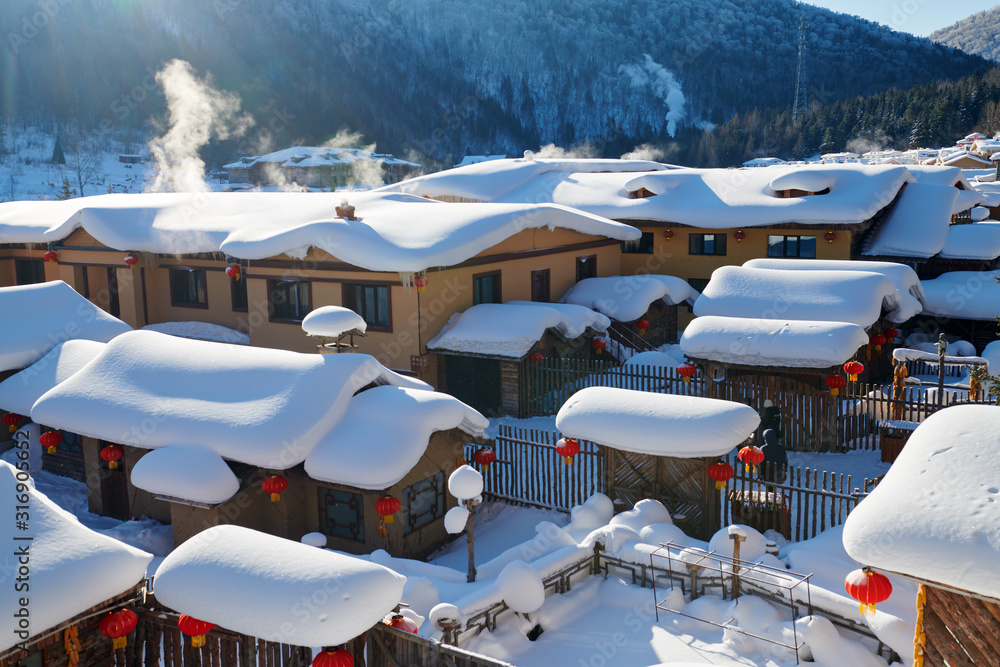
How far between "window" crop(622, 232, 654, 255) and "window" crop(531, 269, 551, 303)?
6293 millimetres

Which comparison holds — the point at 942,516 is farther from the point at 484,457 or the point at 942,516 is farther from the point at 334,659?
the point at 484,457

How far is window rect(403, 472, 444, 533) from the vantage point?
12.6m

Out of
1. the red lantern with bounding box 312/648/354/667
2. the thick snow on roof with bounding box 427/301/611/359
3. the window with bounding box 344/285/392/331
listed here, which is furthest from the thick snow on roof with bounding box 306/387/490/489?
the window with bounding box 344/285/392/331

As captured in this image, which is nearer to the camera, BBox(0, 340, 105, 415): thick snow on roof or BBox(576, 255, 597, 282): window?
BBox(0, 340, 105, 415): thick snow on roof

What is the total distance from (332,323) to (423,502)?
348 cm

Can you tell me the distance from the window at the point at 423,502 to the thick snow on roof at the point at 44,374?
7155 millimetres

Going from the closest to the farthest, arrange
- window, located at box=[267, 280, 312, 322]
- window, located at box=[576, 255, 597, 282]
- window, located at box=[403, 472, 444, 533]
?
window, located at box=[403, 472, 444, 533], window, located at box=[267, 280, 312, 322], window, located at box=[576, 255, 597, 282]

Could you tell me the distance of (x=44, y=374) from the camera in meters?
15.7

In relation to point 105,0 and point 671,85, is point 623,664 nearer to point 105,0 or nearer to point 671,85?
point 105,0

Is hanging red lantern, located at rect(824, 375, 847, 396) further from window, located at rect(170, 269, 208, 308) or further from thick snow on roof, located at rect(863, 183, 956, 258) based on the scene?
window, located at rect(170, 269, 208, 308)

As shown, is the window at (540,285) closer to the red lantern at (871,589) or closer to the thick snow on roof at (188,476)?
the thick snow on roof at (188,476)

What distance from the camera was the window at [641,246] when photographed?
28656 millimetres

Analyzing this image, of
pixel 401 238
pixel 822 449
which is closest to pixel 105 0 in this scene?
pixel 401 238


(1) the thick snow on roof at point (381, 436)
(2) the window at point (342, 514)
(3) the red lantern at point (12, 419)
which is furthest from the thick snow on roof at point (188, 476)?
(3) the red lantern at point (12, 419)
